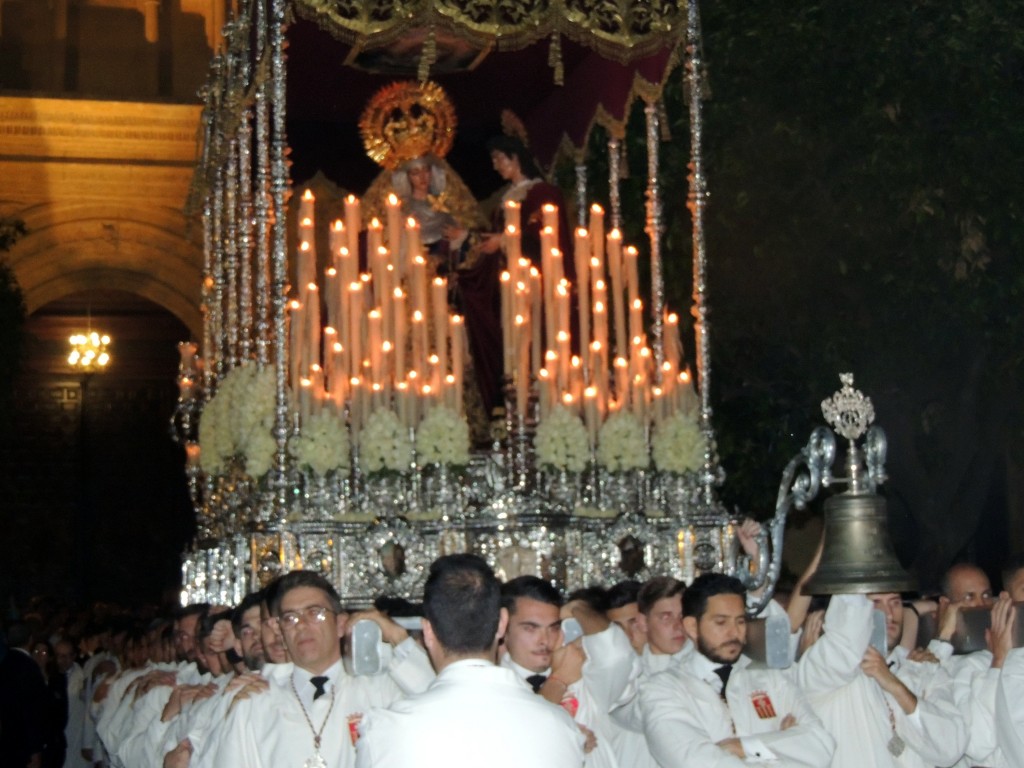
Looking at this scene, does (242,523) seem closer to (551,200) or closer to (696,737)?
(551,200)

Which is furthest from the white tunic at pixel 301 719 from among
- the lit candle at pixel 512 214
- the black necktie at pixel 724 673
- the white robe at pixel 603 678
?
the lit candle at pixel 512 214

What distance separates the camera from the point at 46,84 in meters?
22.8

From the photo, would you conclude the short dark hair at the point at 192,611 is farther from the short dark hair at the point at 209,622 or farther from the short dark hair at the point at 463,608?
the short dark hair at the point at 463,608

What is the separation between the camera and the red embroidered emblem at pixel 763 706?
6484 millimetres

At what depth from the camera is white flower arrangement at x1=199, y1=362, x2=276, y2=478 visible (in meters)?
10.6

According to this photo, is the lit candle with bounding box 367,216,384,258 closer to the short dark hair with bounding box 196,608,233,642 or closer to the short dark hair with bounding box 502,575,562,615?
the short dark hair with bounding box 196,608,233,642

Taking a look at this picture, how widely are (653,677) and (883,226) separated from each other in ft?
26.1

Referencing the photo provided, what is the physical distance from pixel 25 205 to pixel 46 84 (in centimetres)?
149

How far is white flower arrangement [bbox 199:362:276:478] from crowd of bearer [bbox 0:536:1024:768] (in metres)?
2.35

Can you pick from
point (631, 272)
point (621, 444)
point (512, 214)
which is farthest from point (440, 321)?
point (631, 272)

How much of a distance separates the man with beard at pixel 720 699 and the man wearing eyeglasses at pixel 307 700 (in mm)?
872

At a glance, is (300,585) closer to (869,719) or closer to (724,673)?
(724,673)

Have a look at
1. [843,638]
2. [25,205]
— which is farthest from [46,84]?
[843,638]

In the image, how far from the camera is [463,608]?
482 cm
